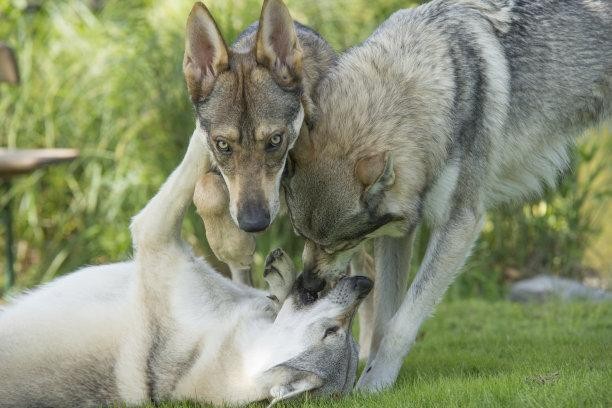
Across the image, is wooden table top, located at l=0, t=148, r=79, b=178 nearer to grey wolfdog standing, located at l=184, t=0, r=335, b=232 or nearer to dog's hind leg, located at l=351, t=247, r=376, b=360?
dog's hind leg, located at l=351, t=247, r=376, b=360

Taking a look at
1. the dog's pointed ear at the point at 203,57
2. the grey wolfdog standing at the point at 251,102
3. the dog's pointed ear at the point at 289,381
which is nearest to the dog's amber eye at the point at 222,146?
the grey wolfdog standing at the point at 251,102

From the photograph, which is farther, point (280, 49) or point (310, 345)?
point (280, 49)

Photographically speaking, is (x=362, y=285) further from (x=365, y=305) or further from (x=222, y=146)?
(x=365, y=305)

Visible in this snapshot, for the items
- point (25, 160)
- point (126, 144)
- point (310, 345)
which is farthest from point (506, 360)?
point (126, 144)

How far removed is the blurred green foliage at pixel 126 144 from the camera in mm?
8625

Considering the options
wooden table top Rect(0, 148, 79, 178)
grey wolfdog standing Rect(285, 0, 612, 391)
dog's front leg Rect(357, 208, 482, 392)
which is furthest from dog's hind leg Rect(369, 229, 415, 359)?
wooden table top Rect(0, 148, 79, 178)

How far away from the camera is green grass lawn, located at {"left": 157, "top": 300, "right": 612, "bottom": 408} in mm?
3943

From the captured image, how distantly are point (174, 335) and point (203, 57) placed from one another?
4.35 ft

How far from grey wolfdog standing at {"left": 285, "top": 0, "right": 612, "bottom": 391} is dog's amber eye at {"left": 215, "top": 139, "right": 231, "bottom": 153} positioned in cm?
38

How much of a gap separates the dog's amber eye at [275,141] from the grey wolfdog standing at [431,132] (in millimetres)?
223

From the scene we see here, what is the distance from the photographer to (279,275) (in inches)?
183

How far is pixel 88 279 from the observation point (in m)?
4.77

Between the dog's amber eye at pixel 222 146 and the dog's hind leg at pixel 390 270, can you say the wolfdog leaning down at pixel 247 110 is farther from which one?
the dog's hind leg at pixel 390 270

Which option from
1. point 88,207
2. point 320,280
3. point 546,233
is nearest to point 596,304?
point 546,233
